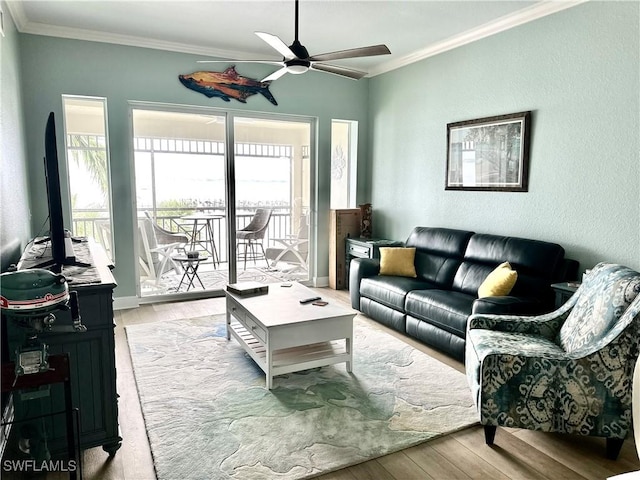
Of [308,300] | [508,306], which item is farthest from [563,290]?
[308,300]

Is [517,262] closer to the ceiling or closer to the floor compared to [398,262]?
closer to the ceiling

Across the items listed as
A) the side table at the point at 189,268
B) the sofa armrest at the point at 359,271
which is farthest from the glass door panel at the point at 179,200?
the sofa armrest at the point at 359,271

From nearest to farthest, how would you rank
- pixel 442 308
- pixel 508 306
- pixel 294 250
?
pixel 508 306 → pixel 442 308 → pixel 294 250

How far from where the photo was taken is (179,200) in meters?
5.14

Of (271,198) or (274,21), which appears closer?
(274,21)

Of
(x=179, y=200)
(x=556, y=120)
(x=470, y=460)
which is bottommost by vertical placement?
(x=470, y=460)

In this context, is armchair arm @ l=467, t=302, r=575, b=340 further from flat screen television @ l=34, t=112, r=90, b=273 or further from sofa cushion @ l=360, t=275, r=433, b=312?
flat screen television @ l=34, t=112, r=90, b=273

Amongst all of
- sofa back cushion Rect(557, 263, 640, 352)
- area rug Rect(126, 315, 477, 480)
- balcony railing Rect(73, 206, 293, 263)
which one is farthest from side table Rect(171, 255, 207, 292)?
sofa back cushion Rect(557, 263, 640, 352)

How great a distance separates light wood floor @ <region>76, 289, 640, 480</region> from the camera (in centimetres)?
214

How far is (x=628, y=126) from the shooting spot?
3.13 metres

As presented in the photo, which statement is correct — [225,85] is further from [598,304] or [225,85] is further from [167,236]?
[598,304]

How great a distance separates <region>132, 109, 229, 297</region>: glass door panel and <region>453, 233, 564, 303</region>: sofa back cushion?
2951 mm

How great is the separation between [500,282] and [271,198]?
320 cm

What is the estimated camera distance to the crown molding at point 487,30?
11.6ft
